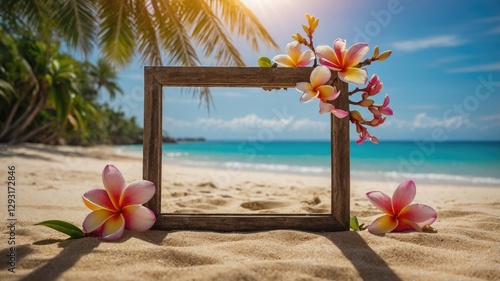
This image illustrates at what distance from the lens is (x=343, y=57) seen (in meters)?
1.50

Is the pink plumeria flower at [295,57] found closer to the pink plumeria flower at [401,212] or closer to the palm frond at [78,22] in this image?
the pink plumeria flower at [401,212]

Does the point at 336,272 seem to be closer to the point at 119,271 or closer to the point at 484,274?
the point at 484,274

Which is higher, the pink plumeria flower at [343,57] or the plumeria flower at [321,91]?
the pink plumeria flower at [343,57]

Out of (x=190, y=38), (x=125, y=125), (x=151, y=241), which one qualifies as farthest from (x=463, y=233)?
(x=125, y=125)

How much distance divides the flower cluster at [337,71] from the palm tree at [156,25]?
15.1 ft

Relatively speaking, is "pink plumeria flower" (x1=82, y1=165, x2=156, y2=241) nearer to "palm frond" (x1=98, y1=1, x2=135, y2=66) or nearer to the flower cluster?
the flower cluster

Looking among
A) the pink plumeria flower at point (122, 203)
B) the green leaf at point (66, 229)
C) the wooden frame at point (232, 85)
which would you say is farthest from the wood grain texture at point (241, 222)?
the green leaf at point (66, 229)

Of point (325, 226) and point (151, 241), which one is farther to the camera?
point (325, 226)

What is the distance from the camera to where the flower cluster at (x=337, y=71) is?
144cm

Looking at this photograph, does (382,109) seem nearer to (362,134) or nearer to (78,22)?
(362,134)

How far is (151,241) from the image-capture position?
1.40 meters

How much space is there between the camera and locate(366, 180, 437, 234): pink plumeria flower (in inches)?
59.7

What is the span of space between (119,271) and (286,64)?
1014mm

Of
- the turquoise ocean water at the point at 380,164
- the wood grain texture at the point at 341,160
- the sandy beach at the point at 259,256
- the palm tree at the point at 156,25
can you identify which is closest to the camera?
the sandy beach at the point at 259,256
